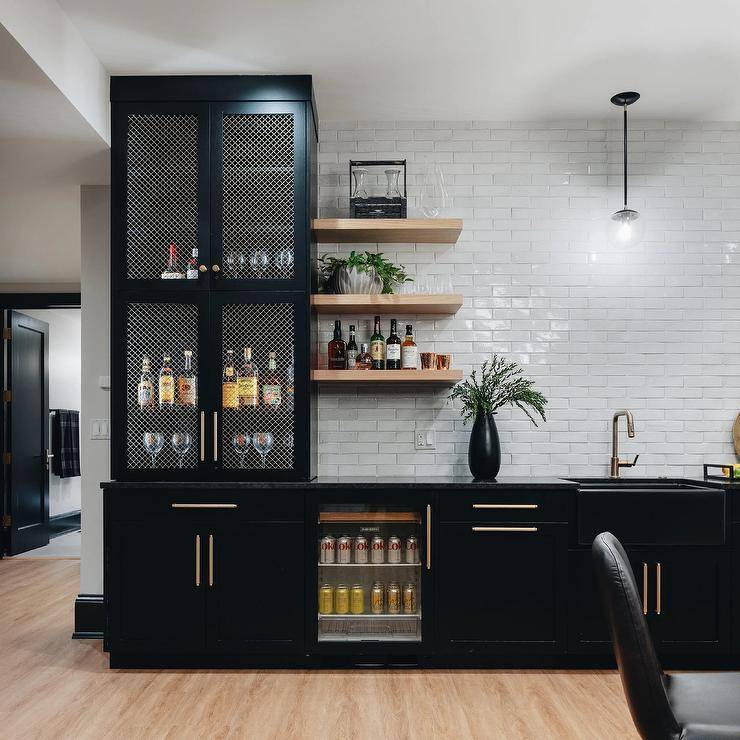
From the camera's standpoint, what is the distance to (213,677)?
3254 millimetres

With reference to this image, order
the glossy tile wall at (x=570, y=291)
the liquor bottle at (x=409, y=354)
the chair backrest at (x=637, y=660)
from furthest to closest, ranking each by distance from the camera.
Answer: the glossy tile wall at (x=570, y=291) < the liquor bottle at (x=409, y=354) < the chair backrest at (x=637, y=660)

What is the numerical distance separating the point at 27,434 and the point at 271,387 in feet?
14.6

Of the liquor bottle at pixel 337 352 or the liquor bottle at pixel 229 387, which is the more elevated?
the liquor bottle at pixel 337 352

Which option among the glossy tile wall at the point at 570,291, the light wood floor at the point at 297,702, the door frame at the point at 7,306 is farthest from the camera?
Answer: the door frame at the point at 7,306

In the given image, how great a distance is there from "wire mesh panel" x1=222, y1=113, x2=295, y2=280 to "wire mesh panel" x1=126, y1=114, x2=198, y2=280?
17cm

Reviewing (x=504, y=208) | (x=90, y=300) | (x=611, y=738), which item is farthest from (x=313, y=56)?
(x=611, y=738)

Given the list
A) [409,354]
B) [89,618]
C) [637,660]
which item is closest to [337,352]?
[409,354]

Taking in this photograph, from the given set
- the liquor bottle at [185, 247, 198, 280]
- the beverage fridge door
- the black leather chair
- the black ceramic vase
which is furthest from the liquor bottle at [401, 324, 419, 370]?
the black leather chair

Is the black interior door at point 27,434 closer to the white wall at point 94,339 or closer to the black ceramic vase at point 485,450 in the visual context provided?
the white wall at point 94,339

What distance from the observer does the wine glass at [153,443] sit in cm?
347

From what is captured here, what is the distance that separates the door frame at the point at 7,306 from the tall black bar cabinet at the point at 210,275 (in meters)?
3.39

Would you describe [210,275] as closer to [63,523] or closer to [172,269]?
[172,269]

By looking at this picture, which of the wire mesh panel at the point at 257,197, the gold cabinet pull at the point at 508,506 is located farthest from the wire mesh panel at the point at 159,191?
the gold cabinet pull at the point at 508,506

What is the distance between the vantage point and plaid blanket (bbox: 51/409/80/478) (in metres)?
8.13
